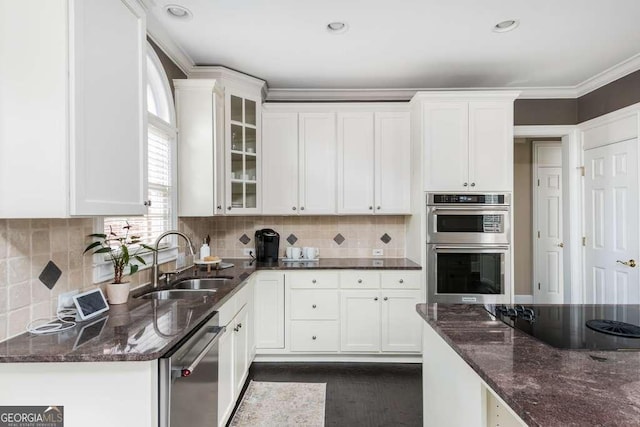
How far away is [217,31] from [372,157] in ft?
5.74

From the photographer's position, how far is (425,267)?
3107 mm

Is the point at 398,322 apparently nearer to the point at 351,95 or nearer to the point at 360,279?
the point at 360,279

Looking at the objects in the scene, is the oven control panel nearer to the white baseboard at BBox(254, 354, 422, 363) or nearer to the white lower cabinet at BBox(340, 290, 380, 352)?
the white lower cabinet at BBox(340, 290, 380, 352)

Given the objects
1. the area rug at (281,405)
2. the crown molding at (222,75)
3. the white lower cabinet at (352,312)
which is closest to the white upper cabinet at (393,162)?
the white lower cabinet at (352,312)

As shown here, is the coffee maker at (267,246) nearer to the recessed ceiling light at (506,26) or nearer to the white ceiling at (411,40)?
the white ceiling at (411,40)

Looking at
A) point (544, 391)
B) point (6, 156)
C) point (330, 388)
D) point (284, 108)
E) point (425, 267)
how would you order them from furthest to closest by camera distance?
1. point (284, 108)
2. point (425, 267)
3. point (330, 388)
4. point (6, 156)
5. point (544, 391)

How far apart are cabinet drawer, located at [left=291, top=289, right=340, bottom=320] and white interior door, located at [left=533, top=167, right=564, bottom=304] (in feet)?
11.4

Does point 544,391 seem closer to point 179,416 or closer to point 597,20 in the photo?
point 179,416

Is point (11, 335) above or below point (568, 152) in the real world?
below

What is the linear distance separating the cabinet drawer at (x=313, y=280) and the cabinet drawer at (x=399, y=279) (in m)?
0.45

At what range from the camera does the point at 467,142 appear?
3.11 metres

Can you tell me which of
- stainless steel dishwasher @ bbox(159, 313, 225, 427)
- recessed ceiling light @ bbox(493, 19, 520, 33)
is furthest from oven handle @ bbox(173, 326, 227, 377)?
recessed ceiling light @ bbox(493, 19, 520, 33)

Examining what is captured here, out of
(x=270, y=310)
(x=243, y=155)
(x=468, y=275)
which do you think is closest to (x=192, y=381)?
(x=270, y=310)

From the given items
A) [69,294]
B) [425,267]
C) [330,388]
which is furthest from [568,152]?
[69,294]
